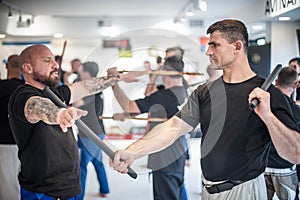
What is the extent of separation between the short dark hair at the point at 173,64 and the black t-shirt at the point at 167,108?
Result: 263 mm

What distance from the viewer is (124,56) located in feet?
6.38

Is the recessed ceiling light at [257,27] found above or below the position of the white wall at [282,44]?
above

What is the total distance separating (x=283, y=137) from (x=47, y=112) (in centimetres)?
93

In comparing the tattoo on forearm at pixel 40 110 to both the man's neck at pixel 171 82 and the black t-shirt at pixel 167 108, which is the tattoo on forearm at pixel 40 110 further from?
the man's neck at pixel 171 82

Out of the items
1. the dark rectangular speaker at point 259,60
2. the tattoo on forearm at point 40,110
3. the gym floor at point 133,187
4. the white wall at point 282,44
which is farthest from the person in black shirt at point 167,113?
the white wall at point 282,44

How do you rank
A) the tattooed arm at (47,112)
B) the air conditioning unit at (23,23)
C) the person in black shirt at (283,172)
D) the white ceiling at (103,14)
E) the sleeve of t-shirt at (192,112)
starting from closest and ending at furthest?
the tattooed arm at (47,112) < the sleeve of t-shirt at (192,112) < the person in black shirt at (283,172) < the white ceiling at (103,14) < the air conditioning unit at (23,23)

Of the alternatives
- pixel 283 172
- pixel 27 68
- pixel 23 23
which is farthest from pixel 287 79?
pixel 23 23

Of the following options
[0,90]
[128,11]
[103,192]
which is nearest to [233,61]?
[0,90]

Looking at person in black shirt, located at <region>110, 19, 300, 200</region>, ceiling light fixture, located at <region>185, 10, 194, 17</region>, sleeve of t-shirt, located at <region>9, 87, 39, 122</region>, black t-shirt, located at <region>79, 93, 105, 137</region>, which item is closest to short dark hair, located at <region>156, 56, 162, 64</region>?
black t-shirt, located at <region>79, 93, 105, 137</region>

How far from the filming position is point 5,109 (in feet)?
10.5

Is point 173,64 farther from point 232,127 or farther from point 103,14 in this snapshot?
point 103,14

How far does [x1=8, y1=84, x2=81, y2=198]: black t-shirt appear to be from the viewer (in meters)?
2.04

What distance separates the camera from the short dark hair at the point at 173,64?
2.25 m

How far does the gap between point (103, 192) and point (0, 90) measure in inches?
58.0
